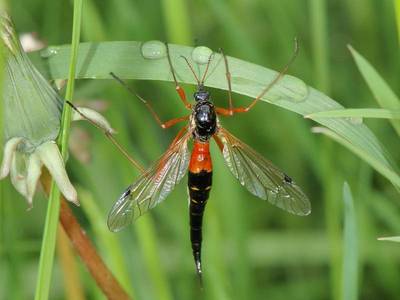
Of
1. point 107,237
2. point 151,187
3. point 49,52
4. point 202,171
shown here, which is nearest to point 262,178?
point 202,171

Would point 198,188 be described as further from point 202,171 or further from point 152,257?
point 152,257

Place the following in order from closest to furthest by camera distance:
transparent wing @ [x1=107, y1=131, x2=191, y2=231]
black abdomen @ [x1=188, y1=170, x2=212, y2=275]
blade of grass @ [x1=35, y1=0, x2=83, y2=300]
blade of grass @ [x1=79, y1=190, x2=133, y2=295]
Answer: blade of grass @ [x1=35, y1=0, x2=83, y2=300], transparent wing @ [x1=107, y1=131, x2=191, y2=231], blade of grass @ [x1=79, y1=190, x2=133, y2=295], black abdomen @ [x1=188, y1=170, x2=212, y2=275]

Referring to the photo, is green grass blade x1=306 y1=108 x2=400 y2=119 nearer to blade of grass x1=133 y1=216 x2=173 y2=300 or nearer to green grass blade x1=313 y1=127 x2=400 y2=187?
green grass blade x1=313 y1=127 x2=400 y2=187

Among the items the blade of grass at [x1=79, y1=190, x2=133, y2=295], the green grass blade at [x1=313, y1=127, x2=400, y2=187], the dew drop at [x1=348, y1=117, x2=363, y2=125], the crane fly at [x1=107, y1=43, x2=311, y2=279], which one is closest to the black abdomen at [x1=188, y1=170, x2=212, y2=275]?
the crane fly at [x1=107, y1=43, x2=311, y2=279]

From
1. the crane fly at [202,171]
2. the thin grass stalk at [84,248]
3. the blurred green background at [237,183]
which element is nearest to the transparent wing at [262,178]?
the crane fly at [202,171]

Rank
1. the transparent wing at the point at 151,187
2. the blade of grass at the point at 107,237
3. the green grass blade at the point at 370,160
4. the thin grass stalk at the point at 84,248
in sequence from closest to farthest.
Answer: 1. the green grass blade at the point at 370,160
2. the thin grass stalk at the point at 84,248
3. the transparent wing at the point at 151,187
4. the blade of grass at the point at 107,237

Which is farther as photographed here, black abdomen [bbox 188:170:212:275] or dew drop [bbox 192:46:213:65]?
black abdomen [bbox 188:170:212:275]

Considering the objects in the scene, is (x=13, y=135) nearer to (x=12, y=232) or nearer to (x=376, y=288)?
(x=12, y=232)

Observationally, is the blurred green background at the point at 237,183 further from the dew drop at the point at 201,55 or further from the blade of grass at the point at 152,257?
the dew drop at the point at 201,55
